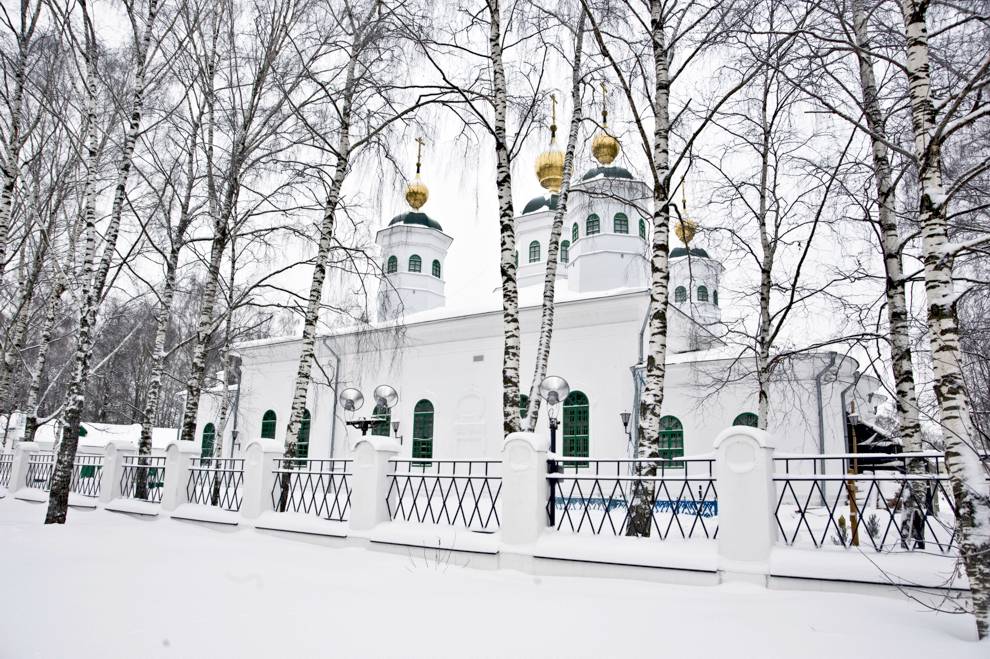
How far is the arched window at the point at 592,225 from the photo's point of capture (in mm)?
20953

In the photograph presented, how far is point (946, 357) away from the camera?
12.9 feet

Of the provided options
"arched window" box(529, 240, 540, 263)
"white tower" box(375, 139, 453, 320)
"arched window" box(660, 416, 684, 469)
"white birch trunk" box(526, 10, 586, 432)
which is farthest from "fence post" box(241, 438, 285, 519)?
"arched window" box(529, 240, 540, 263)

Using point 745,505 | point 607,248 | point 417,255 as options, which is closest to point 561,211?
point 745,505

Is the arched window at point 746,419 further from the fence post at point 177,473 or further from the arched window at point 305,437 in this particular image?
the arched window at point 305,437

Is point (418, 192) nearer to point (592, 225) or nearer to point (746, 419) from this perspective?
point (592, 225)

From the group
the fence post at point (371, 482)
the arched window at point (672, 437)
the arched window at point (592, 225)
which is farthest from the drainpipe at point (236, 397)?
the fence post at point (371, 482)

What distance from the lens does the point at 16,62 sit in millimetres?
9180

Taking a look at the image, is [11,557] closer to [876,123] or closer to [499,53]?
[499,53]

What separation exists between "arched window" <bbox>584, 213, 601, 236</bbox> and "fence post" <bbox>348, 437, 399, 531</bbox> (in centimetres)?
1491

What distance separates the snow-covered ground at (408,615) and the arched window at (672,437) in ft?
36.2

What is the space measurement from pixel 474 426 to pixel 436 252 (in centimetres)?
1021

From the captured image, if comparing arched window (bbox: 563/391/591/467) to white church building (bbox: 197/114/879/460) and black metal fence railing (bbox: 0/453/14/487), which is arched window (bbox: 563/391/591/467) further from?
black metal fence railing (bbox: 0/453/14/487)

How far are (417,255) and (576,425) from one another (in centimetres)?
1193

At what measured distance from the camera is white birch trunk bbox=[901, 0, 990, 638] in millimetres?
3623
